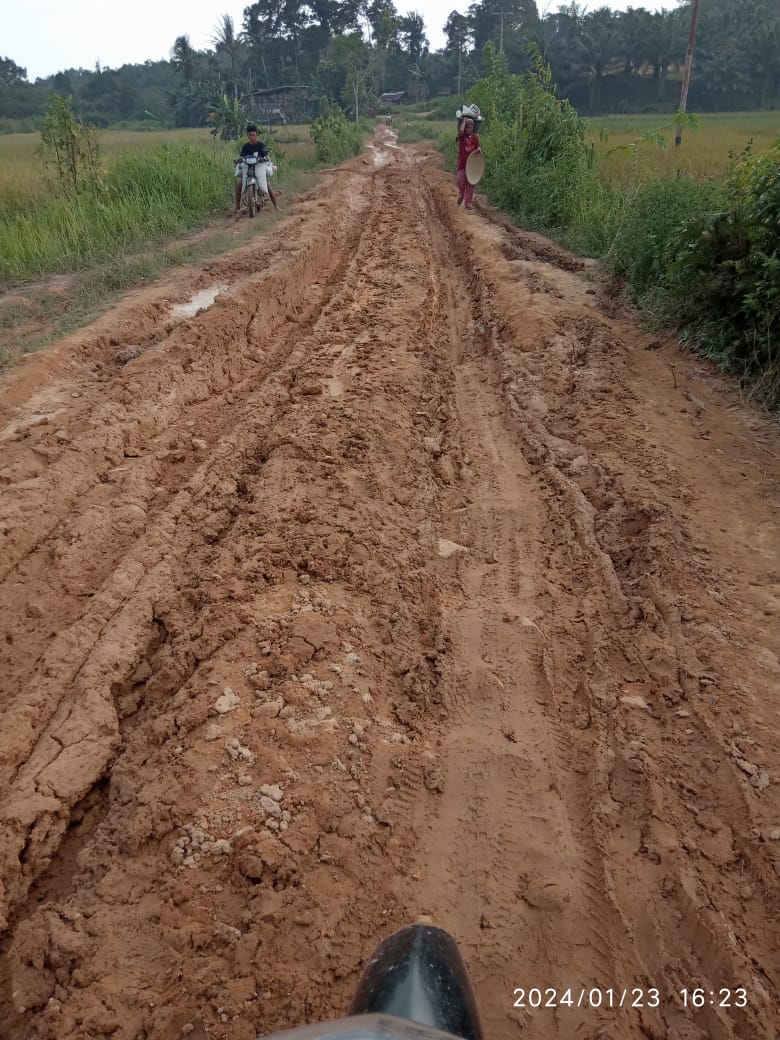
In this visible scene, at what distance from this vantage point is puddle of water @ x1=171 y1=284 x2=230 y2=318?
6773 millimetres

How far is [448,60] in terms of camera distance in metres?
59.1

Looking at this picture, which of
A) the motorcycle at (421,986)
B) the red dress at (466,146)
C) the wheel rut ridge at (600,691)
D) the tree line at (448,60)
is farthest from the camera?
the tree line at (448,60)

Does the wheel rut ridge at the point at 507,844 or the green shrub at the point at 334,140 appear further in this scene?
the green shrub at the point at 334,140

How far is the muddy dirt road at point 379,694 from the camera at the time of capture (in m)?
1.88

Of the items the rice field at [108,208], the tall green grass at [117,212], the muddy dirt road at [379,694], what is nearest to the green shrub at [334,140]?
the rice field at [108,208]

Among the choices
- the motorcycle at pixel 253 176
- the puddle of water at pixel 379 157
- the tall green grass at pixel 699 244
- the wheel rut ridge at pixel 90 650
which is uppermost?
the puddle of water at pixel 379 157

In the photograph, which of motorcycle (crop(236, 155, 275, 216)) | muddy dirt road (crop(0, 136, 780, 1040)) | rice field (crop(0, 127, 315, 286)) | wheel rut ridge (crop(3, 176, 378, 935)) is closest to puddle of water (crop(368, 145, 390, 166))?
rice field (crop(0, 127, 315, 286))

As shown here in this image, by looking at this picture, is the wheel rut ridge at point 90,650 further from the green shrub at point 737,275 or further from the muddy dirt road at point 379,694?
the green shrub at point 737,275

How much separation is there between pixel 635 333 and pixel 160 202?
27.3 feet

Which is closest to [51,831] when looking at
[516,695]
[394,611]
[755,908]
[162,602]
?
[162,602]

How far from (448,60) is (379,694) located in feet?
234

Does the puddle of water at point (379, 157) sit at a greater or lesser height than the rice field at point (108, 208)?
greater

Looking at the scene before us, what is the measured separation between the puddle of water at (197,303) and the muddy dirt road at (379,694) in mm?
1523

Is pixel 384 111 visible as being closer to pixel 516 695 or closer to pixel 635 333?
pixel 635 333
